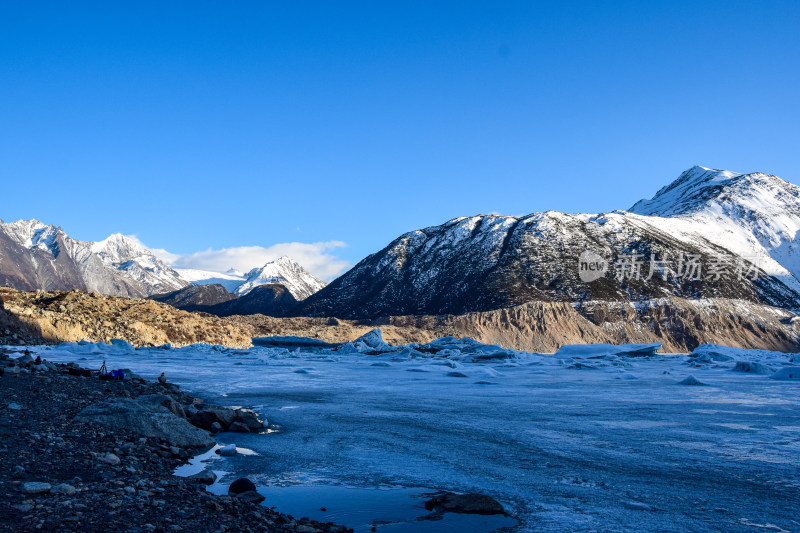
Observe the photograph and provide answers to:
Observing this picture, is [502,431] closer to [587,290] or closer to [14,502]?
[14,502]

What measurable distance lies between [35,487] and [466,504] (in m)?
4.26

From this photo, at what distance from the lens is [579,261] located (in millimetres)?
105500

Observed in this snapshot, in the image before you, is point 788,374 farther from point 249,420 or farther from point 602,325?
point 602,325

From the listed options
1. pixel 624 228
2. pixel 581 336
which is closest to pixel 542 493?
pixel 581 336

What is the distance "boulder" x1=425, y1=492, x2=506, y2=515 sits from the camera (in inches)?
217

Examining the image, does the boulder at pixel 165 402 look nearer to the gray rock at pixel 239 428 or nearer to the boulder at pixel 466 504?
the gray rock at pixel 239 428

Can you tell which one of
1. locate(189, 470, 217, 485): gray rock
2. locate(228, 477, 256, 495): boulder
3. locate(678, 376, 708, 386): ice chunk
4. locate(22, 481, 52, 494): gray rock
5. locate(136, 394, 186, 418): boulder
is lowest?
locate(678, 376, 708, 386): ice chunk

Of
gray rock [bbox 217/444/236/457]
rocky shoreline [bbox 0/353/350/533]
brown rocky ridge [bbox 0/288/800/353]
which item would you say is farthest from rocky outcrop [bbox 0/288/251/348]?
gray rock [bbox 217/444/236/457]

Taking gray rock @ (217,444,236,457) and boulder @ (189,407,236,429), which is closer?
gray rock @ (217,444,236,457)

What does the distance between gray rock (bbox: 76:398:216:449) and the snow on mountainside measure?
136 metres

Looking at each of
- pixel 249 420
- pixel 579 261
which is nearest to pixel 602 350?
pixel 249 420

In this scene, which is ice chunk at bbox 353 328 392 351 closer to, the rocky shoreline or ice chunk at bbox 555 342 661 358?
ice chunk at bbox 555 342 661 358

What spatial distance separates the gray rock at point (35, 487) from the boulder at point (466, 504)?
3804 mm

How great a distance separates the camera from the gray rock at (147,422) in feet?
26.1
